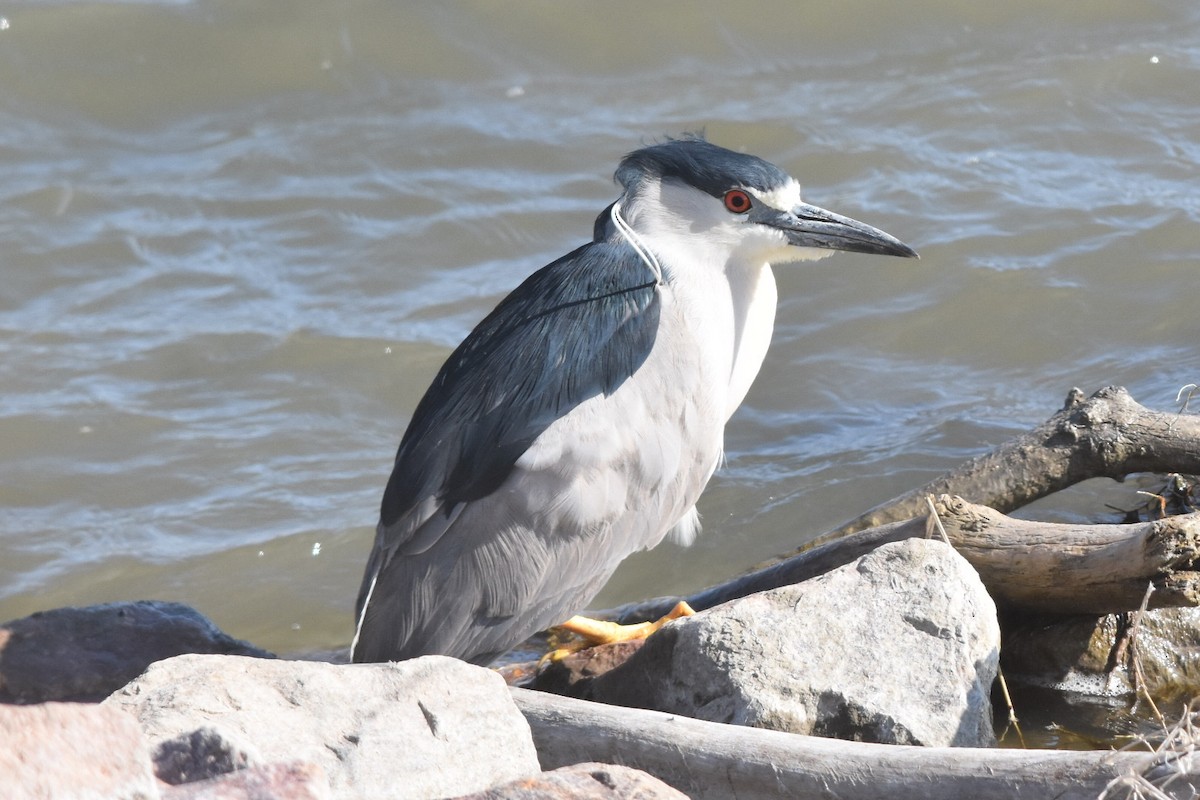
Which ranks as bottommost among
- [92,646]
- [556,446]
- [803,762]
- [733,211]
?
[92,646]

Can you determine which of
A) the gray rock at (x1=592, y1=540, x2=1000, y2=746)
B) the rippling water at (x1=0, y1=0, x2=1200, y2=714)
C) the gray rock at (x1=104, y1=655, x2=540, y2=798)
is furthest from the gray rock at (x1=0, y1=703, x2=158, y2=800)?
the rippling water at (x1=0, y1=0, x2=1200, y2=714)

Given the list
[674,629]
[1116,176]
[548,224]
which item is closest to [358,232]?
[548,224]

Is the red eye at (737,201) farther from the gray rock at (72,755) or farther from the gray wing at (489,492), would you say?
the gray rock at (72,755)

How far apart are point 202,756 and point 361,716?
1.88 ft

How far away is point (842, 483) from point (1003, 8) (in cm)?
533

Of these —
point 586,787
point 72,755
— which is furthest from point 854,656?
point 72,755

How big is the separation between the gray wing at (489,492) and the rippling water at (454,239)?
144 cm

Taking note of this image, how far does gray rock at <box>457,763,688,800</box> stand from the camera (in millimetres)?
2355

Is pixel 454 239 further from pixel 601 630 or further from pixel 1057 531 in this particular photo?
pixel 1057 531

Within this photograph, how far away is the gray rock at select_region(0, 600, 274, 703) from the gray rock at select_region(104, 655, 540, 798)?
112 cm

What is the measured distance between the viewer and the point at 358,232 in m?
8.36

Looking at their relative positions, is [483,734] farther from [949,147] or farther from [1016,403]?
[949,147]

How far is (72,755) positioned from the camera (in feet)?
6.25

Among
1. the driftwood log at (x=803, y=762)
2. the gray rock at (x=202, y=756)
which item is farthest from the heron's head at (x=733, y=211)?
the gray rock at (x=202, y=756)
